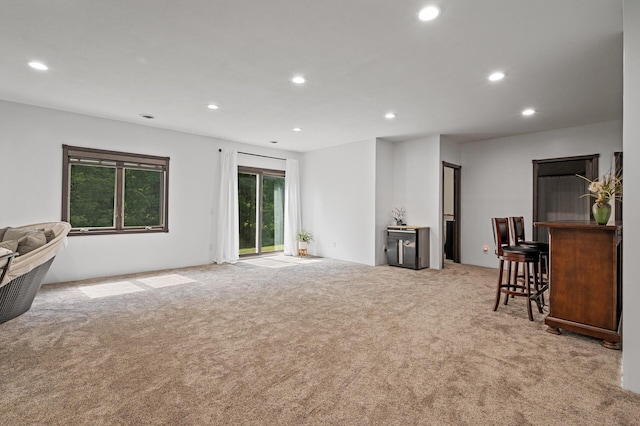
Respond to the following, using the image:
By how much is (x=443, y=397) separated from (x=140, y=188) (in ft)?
18.8

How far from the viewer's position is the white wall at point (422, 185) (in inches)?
243

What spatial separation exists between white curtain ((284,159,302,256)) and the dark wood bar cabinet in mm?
5559

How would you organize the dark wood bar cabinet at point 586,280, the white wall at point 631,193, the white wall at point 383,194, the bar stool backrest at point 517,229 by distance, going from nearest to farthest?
the white wall at point 631,193
the dark wood bar cabinet at point 586,280
the bar stool backrest at point 517,229
the white wall at point 383,194

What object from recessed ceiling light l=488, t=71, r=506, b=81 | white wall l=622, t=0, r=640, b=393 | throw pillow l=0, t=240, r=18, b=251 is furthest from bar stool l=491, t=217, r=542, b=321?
throw pillow l=0, t=240, r=18, b=251

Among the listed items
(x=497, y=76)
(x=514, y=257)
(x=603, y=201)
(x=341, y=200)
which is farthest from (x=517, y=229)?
(x=341, y=200)

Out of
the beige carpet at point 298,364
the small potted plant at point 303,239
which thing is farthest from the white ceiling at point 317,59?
the small potted plant at point 303,239

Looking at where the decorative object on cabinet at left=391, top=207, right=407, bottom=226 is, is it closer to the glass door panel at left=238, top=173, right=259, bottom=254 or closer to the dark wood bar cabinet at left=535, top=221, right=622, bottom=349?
the glass door panel at left=238, top=173, right=259, bottom=254

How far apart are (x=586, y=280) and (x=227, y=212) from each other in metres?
5.73

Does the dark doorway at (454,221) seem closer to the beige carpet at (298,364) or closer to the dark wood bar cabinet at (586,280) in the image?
the beige carpet at (298,364)

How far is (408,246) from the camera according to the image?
241 inches

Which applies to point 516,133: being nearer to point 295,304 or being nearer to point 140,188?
point 295,304

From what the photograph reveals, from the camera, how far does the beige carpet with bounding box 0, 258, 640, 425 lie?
1.77 m

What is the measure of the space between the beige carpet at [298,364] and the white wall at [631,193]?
7.7 inches

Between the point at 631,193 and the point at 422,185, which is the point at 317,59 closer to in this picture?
the point at 631,193
